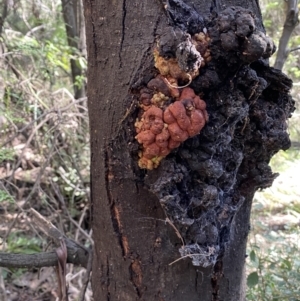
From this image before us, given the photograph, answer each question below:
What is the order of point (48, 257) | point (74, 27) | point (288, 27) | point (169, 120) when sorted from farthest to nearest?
point (74, 27)
point (288, 27)
point (48, 257)
point (169, 120)

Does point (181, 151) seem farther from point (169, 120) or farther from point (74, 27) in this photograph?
point (74, 27)

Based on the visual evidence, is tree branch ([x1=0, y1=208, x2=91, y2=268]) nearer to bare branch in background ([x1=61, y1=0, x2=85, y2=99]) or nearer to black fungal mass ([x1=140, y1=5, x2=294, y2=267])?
black fungal mass ([x1=140, y1=5, x2=294, y2=267])

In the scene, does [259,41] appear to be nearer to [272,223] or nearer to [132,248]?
[132,248]

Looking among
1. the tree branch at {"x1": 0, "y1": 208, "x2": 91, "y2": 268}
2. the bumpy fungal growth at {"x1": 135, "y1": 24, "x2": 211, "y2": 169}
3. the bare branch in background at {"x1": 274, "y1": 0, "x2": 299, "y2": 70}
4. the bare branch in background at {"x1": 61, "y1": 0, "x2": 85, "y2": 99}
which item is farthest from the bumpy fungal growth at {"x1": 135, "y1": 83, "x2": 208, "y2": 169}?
the bare branch in background at {"x1": 61, "y1": 0, "x2": 85, "y2": 99}

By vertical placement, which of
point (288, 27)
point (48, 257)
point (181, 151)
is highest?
point (288, 27)

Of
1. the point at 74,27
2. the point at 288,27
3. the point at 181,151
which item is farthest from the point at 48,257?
the point at 74,27

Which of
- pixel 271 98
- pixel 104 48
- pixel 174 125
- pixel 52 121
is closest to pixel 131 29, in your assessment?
pixel 104 48

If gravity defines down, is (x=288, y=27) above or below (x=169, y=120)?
above

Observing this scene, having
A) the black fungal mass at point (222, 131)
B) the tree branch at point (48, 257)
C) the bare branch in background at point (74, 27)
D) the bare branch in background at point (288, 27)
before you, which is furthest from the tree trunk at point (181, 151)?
the bare branch in background at point (74, 27)
